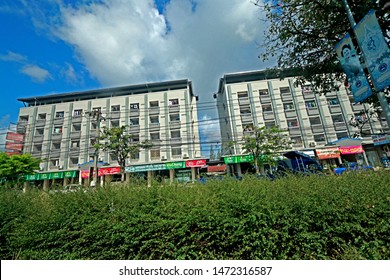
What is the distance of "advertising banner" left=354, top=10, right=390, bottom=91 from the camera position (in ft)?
12.1

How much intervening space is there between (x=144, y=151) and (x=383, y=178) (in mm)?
25437

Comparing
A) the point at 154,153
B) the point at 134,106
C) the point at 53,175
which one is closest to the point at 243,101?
the point at 154,153

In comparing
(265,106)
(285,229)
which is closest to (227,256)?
(285,229)

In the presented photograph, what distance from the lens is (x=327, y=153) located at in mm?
22625

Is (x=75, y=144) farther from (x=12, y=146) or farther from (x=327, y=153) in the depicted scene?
(x=327, y=153)

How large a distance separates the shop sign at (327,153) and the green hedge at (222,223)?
2246 cm

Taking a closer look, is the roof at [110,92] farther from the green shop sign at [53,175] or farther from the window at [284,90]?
the window at [284,90]

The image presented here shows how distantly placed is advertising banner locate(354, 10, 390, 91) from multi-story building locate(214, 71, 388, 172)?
2105 centimetres

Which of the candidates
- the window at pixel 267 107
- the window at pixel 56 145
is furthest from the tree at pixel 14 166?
the window at pixel 267 107

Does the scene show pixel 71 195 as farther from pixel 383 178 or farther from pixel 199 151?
pixel 199 151

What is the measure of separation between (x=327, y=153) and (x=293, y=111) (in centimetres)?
788

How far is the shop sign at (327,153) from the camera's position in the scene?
22391 millimetres

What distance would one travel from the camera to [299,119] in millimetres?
27062
